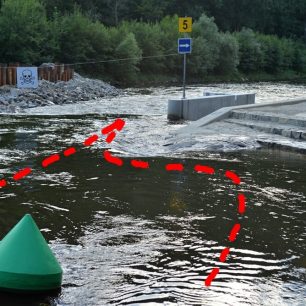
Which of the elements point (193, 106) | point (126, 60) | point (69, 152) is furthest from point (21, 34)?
point (69, 152)

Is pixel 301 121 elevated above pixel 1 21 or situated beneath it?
situated beneath

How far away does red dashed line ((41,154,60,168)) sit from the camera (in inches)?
478

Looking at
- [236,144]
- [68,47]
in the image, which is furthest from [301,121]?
[68,47]

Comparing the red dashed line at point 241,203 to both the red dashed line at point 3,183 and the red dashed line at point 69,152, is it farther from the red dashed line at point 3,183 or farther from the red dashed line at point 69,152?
the red dashed line at point 69,152

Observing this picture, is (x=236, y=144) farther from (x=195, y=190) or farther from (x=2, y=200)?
(x=2, y=200)

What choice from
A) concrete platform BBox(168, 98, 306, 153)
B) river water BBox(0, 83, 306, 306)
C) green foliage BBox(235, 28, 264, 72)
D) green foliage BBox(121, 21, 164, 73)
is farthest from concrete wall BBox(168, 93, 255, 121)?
green foliage BBox(235, 28, 264, 72)

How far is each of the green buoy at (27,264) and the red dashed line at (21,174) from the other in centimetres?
502

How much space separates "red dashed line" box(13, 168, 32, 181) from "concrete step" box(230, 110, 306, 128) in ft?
26.0

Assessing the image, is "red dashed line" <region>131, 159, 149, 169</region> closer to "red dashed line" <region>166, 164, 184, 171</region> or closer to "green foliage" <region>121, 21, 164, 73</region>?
"red dashed line" <region>166, 164, 184, 171</region>

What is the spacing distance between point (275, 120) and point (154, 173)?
262 inches

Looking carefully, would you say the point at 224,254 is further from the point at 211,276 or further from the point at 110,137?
the point at 110,137

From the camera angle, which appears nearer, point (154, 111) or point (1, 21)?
point (154, 111)

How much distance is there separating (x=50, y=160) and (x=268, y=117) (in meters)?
7.22

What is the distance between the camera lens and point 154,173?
1132 cm
